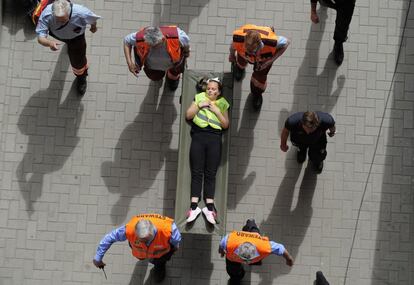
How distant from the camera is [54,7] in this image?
736 cm

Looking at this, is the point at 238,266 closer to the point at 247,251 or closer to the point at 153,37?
the point at 247,251

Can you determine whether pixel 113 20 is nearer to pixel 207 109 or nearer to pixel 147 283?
pixel 207 109

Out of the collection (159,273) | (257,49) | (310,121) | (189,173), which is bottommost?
(159,273)

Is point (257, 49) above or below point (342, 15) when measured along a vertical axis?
below

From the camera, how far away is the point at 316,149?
8.14 m

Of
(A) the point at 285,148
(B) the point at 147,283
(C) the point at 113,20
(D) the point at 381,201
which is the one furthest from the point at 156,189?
(D) the point at 381,201

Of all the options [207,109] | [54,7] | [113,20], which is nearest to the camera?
[54,7]

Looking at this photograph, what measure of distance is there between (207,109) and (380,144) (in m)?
2.66

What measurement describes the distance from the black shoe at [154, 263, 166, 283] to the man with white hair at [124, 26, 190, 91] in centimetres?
258

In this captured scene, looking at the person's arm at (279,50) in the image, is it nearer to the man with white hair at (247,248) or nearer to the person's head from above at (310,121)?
the person's head from above at (310,121)

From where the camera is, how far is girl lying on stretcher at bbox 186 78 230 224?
7.90 metres

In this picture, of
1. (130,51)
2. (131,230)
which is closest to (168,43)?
(130,51)

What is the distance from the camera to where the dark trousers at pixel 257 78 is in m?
8.14

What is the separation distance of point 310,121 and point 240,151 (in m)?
1.78
